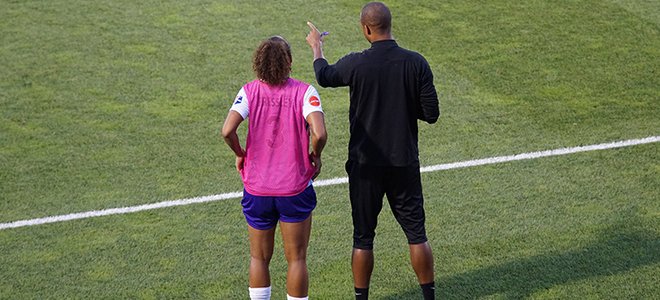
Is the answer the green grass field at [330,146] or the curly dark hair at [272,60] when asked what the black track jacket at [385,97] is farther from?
the green grass field at [330,146]

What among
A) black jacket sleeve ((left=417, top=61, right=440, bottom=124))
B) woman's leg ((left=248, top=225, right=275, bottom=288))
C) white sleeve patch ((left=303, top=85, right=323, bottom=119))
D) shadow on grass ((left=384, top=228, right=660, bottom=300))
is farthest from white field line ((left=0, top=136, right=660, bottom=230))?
white sleeve patch ((left=303, top=85, right=323, bottom=119))

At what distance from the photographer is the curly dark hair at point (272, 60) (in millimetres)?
6426

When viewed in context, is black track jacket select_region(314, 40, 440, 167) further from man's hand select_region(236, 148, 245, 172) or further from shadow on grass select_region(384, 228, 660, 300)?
shadow on grass select_region(384, 228, 660, 300)

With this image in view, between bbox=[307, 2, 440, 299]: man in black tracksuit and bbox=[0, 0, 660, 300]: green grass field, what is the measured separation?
64 centimetres

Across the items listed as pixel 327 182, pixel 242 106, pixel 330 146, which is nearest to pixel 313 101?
pixel 242 106

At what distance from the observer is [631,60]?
11.9 m

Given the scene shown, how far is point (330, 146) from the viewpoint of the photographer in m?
10.1

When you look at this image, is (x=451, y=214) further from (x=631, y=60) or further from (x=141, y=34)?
(x=141, y=34)

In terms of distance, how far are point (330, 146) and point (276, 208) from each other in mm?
3410

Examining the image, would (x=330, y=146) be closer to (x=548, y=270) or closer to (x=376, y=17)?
(x=548, y=270)

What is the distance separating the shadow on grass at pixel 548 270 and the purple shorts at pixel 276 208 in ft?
3.80

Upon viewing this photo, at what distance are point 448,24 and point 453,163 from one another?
3569 mm

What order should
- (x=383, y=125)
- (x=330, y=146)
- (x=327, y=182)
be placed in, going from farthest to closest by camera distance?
1. (x=330, y=146)
2. (x=327, y=182)
3. (x=383, y=125)

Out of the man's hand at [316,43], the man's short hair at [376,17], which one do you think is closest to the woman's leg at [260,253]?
the man's hand at [316,43]
